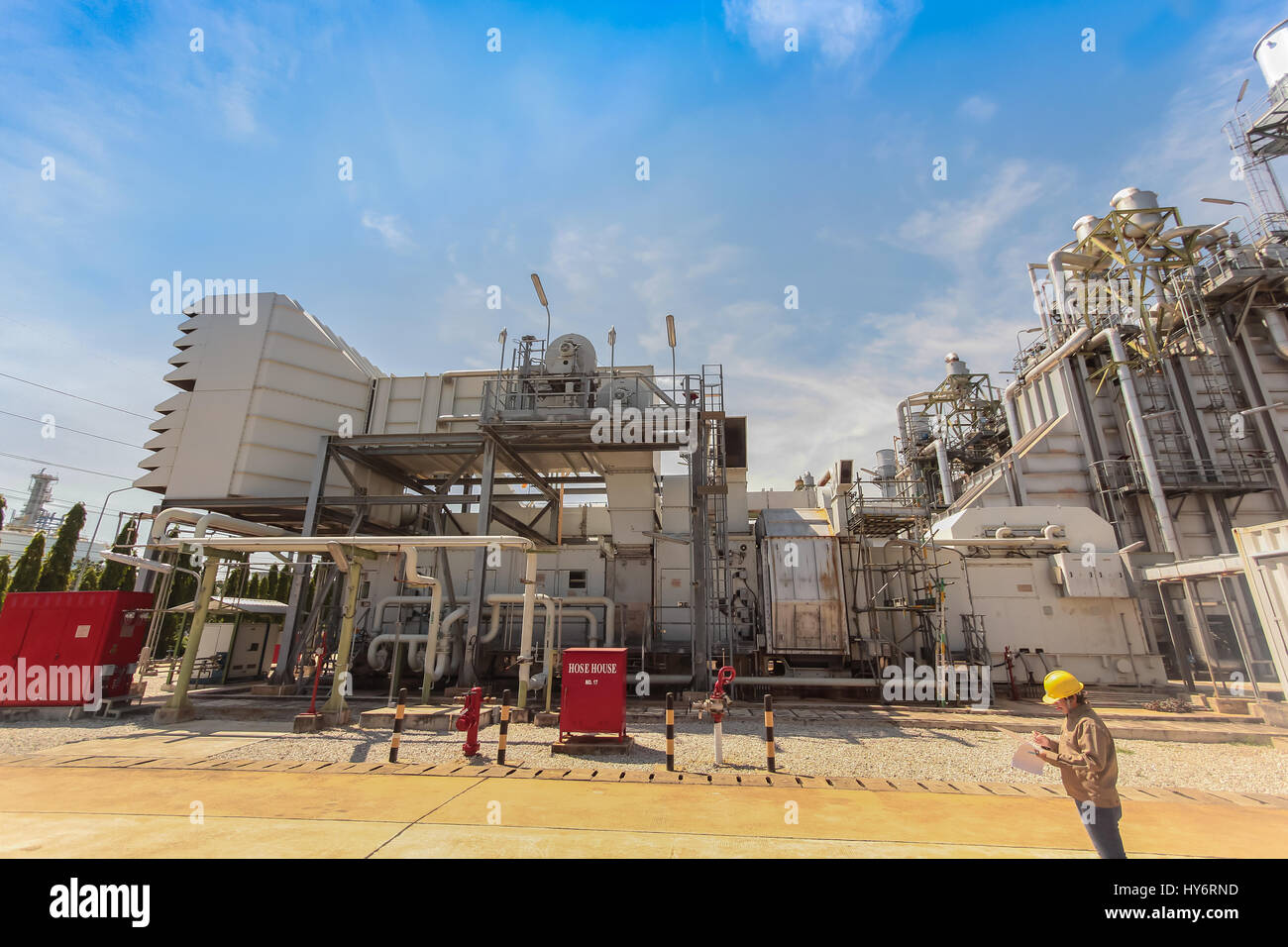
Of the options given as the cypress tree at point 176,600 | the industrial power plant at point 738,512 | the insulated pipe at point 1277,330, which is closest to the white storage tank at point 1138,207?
the industrial power plant at point 738,512

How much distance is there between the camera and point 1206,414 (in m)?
24.0

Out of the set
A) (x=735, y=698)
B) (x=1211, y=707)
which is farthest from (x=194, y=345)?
(x=1211, y=707)

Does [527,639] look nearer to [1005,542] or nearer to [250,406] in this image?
[250,406]

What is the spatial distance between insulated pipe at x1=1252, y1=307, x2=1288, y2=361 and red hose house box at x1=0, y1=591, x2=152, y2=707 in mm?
42910

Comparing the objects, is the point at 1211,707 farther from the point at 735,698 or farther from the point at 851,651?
the point at 735,698

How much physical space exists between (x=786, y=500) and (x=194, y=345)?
80.2 ft

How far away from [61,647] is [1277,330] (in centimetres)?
4437

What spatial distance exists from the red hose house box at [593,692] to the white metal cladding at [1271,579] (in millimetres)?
13303

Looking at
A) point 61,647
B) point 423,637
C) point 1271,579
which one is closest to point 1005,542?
point 1271,579

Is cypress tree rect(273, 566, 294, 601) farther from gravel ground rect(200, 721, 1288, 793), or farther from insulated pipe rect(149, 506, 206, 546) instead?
gravel ground rect(200, 721, 1288, 793)

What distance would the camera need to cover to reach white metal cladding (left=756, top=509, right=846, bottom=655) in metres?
17.2

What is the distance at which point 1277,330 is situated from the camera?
24.1m

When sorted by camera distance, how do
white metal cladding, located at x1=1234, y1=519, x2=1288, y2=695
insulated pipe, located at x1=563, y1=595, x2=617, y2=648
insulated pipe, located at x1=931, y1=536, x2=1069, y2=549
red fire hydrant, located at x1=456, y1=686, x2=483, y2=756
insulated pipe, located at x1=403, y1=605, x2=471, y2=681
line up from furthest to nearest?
1. insulated pipe, located at x1=931, y1=536, x2=1069, y2=549
2. insulated pipe, located at x1=563, y1=595, x2=617, y2=648
3. insulated pipe, located at x1=403, y1=605, x2=471, y2=681
4. white metal cladding, located at x1=1234, y1=519, x2=1288, y2=695
5. red fire hydrant, located at x1=456, y1=686, x2=483, y2=756

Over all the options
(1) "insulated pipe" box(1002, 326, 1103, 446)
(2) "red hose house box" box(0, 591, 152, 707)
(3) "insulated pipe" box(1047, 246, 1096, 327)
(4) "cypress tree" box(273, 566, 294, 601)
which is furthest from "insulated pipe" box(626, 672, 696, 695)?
(4) "cypress tree" box(273, 566, 294, 601)
